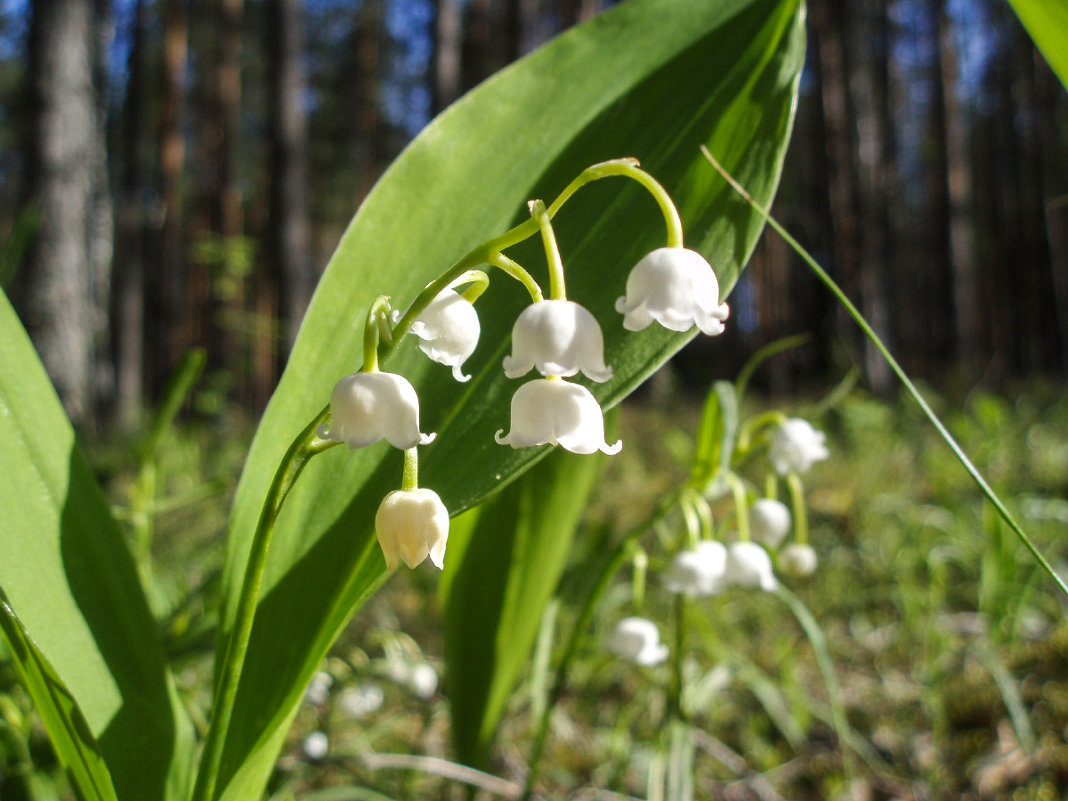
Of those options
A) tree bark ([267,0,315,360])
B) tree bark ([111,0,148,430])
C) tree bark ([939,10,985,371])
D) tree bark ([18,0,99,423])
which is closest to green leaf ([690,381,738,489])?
tree bark ([18,0,99,423])

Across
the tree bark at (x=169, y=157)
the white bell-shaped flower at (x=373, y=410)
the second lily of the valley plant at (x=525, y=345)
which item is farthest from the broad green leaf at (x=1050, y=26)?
the tree bark at (x=169, y=157)

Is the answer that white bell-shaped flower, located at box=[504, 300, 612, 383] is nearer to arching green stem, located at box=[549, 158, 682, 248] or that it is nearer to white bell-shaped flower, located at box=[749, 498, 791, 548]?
arching green stem, located at box=[549, 158, 682, 248]

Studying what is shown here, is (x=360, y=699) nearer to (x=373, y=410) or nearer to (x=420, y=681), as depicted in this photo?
(x=420, y=681)

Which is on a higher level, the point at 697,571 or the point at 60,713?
the point at 60,713

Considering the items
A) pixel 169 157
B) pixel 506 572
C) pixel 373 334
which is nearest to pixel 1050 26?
pixel 373 334

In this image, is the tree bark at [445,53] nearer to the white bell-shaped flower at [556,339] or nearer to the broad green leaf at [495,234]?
the broad green leaf at [495,234]

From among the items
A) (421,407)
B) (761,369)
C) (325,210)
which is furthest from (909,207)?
(421,407)

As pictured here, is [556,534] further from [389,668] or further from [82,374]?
[82,374]
